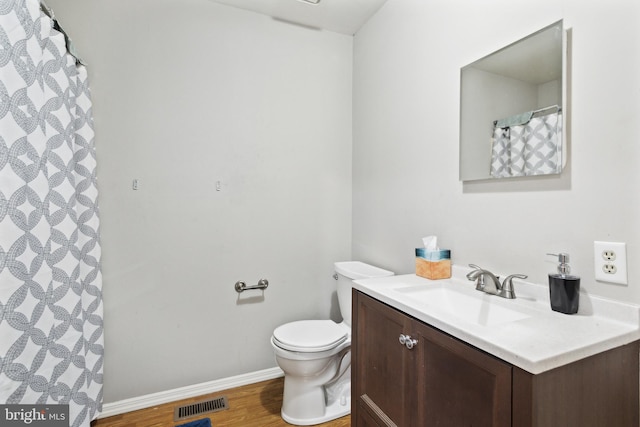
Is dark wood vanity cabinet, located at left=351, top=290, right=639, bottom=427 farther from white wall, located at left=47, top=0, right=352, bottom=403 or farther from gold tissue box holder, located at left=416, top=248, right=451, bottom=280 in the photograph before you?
white wall, located at left=47, top=0, right=352, bottom=403

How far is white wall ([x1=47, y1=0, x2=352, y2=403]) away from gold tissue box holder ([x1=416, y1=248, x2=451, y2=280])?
96 cm

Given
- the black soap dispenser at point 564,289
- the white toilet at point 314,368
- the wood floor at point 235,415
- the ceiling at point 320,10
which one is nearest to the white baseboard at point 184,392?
the wood floor at point 235,415

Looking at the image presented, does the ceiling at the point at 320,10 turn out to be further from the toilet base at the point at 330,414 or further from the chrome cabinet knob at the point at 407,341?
the toilet base at the point at 330,414

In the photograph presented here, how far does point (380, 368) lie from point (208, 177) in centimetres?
146

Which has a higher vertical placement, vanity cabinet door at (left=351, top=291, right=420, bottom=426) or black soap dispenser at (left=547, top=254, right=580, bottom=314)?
black soap dispenser at (left=547, top=254, right=580, bottom=314)

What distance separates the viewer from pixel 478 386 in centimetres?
79

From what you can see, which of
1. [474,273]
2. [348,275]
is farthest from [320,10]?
[474,273]

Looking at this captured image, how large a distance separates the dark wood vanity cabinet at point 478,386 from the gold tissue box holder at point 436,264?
1.19ft

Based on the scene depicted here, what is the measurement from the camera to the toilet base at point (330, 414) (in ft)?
5.56

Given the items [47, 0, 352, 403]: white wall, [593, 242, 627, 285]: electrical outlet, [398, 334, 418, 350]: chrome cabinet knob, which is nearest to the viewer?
[593, 242, 627, 285]: electrical outlet

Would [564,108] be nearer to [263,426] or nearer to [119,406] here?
[263,426]

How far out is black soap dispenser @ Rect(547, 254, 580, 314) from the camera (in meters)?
0.95

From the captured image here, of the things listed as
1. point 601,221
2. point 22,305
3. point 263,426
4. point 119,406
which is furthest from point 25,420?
point 601,221

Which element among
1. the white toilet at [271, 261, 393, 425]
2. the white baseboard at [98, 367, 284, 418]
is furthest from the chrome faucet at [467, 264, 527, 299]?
the white baseboard at [98, 367, 284, 418]
